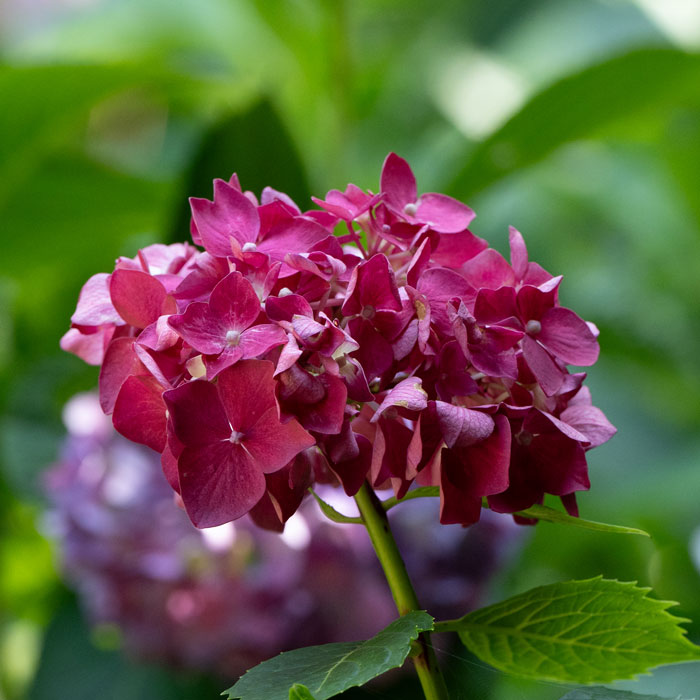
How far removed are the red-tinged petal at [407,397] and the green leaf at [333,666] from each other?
2.9 inches

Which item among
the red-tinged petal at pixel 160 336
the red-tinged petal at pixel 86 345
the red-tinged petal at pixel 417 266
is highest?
the red-tinged petal at pixel 417 266

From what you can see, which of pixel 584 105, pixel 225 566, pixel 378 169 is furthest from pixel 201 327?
pixel 378 169

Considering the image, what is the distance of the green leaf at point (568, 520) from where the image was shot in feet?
1.07

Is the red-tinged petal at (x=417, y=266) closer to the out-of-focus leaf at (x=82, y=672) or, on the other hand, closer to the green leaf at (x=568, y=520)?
the green leaf at (x=568, y=520)

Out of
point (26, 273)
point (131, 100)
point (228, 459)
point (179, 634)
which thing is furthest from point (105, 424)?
point (131, 100)

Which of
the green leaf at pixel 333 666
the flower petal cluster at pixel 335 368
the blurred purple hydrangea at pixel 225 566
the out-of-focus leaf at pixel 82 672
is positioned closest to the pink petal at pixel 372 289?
the flower petal cluster at pixel 335 368

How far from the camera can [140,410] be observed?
1.12ft

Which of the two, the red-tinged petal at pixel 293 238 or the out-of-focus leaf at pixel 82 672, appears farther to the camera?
the out-of-focus leaf at pixel 82 672

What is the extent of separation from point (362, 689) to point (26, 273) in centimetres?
82

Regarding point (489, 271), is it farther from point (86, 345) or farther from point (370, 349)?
point (86, 345)

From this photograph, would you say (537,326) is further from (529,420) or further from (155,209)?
(155,209)

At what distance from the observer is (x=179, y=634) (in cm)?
74

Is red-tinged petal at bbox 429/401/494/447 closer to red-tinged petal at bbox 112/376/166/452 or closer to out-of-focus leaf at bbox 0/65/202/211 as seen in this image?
red-tinged petal at bbox 112/376/166/452

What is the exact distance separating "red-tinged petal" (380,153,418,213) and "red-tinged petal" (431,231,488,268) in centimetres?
2
